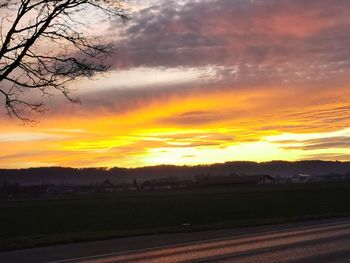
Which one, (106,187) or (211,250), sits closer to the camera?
(211,250)

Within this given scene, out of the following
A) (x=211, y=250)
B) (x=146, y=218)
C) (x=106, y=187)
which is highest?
(x=106, y=187)

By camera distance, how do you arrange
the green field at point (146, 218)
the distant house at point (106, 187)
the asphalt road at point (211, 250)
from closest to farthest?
the asphalt road at point (211, 250)
the green field at point (146, 218)
the distant house at point (106, 187)

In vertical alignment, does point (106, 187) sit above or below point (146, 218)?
above

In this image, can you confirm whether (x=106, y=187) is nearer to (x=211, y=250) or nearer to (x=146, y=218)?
(x=146, y=218)

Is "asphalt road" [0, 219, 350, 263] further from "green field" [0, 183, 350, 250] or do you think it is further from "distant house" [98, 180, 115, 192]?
"distant house" [98, 180, 115, 192]

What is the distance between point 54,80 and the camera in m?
17.8

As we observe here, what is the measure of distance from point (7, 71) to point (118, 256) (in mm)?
7923

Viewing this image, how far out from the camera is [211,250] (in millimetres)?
12828

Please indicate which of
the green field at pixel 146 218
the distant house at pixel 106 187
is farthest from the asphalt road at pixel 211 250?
the distant house at pixel 106 187

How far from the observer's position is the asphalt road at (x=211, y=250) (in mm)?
11359

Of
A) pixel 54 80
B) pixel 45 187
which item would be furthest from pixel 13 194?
pixel 54 80

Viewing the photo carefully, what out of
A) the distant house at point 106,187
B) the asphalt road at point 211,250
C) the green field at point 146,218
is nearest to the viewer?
the asphalt road at point 211,250

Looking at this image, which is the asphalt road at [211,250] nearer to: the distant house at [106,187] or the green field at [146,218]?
the green field at [146,218]

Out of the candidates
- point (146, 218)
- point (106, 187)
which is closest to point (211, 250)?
point (146, 218)
